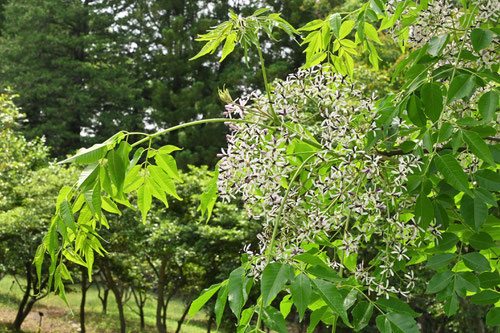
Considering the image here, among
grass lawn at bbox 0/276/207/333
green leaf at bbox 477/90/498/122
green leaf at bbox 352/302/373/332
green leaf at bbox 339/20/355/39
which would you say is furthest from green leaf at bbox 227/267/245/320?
grass lawn at bbox 0/276/207/333

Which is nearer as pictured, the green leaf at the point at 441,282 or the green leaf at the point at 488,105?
the green leaf at the point at 488,105

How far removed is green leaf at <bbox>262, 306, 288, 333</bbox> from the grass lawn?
11864mm

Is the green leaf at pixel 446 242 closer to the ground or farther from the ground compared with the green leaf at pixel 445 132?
closer to the ground

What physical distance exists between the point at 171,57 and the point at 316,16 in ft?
22.3

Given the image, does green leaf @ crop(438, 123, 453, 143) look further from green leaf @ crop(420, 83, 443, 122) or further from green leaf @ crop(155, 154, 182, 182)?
green leaf @ crop(155, 154, 182, 182)

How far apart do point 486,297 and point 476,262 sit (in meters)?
0.17

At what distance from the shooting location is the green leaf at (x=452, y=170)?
123 cm

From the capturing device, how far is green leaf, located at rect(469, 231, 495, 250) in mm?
1392

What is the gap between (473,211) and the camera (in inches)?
51.1

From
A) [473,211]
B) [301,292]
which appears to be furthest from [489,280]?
[301,292]

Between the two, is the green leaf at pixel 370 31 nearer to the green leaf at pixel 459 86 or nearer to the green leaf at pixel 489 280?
the green leaf at pixel 459 86

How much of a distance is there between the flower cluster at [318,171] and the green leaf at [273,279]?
182 millimetres

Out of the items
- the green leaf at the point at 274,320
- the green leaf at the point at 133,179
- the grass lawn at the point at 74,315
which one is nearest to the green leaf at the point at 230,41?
the green leaf at the point at 133,179

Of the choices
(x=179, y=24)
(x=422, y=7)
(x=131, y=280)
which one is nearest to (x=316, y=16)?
(x=179, y=24)
